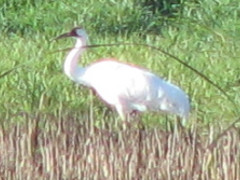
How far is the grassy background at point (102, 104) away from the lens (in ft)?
25.0

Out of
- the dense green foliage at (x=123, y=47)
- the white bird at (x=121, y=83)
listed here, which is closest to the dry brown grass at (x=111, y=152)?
the dense green foliage at (x=123, y=47)

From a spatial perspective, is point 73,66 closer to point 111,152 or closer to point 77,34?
point 77,34

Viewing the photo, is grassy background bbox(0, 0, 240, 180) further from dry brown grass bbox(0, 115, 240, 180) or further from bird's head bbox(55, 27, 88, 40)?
bird's head bbox(55, 27, 88, 40)

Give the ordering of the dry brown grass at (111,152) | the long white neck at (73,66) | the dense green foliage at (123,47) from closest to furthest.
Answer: the dry brown grass at (111,152)
the dense green foliage at (123,47)
the long white neck at (73,66)

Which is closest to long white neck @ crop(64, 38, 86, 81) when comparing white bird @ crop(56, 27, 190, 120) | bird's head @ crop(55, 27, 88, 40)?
white bird @ crop(56, 27, 190, 120)

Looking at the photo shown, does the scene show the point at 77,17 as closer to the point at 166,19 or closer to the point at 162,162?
the point at 166,19

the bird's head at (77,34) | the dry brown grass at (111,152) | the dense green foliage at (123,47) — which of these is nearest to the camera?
the dry brown grass at (111,152)

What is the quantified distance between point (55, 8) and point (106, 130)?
13.9 ft

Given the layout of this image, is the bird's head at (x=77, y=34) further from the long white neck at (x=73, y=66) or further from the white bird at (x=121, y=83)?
the long white neck at (x=73, y=66)

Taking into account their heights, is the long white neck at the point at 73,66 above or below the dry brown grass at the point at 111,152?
above

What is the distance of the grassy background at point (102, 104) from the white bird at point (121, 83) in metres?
0.09

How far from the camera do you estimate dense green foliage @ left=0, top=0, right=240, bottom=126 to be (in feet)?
32.4

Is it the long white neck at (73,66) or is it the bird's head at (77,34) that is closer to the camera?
the long white neck at (73,66)

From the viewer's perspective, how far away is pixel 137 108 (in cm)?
1045
